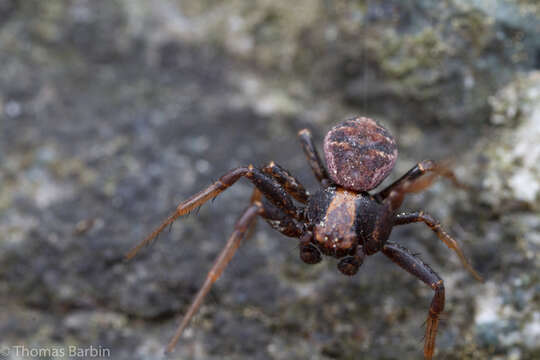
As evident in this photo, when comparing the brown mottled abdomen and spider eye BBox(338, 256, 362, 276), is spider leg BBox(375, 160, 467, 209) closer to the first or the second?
the brown mottled abdomen

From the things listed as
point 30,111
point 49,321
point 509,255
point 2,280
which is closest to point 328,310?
point 509,255

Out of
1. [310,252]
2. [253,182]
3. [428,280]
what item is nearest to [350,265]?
[310,252]

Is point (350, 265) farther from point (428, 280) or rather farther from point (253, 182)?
point (253, 182)

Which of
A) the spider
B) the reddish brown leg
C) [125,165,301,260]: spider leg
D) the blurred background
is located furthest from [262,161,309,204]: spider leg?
the blurred background

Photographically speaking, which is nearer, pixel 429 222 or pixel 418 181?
pixel 418 181

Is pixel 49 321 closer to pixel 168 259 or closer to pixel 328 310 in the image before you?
pixel 168 259
